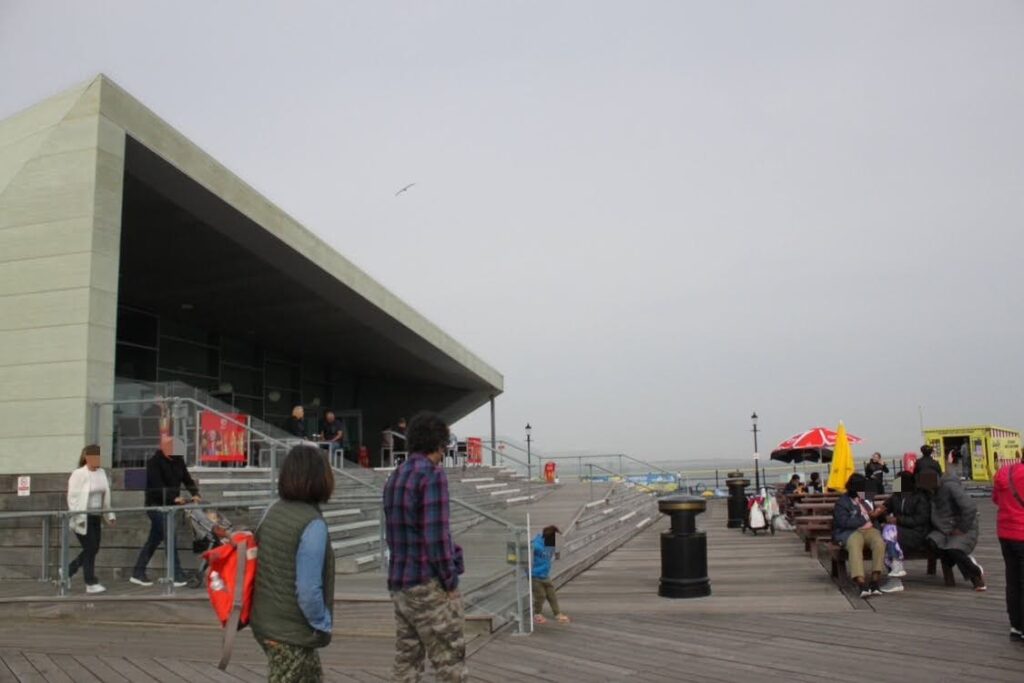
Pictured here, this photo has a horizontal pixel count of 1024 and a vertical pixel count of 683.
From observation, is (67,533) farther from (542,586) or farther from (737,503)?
(737,503)

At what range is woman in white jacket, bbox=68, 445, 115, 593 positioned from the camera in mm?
8727

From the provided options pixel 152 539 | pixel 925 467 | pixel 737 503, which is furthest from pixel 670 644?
pixel 737 503

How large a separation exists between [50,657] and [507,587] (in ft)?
12.0

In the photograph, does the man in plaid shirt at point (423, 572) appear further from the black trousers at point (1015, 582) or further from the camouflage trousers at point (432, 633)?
the black trousers at point (1015, 582)

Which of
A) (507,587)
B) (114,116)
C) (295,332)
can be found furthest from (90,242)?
(295,332)

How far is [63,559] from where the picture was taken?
8805 mm

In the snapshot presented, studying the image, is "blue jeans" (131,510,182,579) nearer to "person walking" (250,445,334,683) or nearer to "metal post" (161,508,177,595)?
"metal post" (161,508,177,595)

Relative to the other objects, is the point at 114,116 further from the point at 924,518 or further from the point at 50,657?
the point at 924,518

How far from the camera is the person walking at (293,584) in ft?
11.2

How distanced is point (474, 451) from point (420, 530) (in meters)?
23.2

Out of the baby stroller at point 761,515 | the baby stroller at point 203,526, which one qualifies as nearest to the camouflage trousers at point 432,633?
the baby stroller at point 203,526

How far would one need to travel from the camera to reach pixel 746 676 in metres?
5.85

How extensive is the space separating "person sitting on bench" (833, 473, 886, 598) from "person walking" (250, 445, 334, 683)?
7.04 m

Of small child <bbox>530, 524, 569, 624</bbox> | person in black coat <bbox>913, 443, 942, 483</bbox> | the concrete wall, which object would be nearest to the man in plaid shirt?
small child <bbox>530, 524, 569, 624</bbox>
